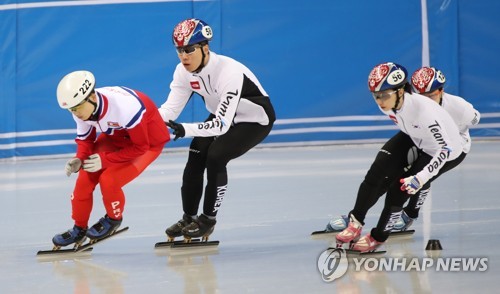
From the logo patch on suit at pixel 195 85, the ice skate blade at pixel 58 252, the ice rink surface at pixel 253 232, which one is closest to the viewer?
the ice rink surface at pixel 253 232

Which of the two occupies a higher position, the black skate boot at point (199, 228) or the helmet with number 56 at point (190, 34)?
the helmet with number 56 at point (190, 34)

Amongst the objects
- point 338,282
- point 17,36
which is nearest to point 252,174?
point 17,36

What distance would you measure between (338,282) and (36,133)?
695cm

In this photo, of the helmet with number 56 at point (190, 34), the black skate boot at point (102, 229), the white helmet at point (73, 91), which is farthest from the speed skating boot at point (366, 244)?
the white helmet at point (73, 91)

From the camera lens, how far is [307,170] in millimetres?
10562

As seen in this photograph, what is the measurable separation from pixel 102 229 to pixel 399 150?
2019 millimetres

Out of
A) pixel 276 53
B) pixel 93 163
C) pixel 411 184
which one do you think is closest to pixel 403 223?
pixel 411 184

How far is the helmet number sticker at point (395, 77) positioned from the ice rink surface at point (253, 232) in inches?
43.2

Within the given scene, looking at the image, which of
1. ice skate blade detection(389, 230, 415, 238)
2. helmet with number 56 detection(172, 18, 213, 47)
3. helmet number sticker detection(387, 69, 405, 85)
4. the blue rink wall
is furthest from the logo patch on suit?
the blue rink wall

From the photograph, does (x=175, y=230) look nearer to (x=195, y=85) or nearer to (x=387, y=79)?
(x=195, y=85)

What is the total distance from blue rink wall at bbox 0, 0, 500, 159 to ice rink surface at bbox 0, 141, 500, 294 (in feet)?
3.28

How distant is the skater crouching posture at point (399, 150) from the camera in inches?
257

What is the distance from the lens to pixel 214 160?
6.89 metres

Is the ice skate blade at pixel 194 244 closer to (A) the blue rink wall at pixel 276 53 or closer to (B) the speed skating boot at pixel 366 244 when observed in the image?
(B) the speed skating boot at pixel 366 244
